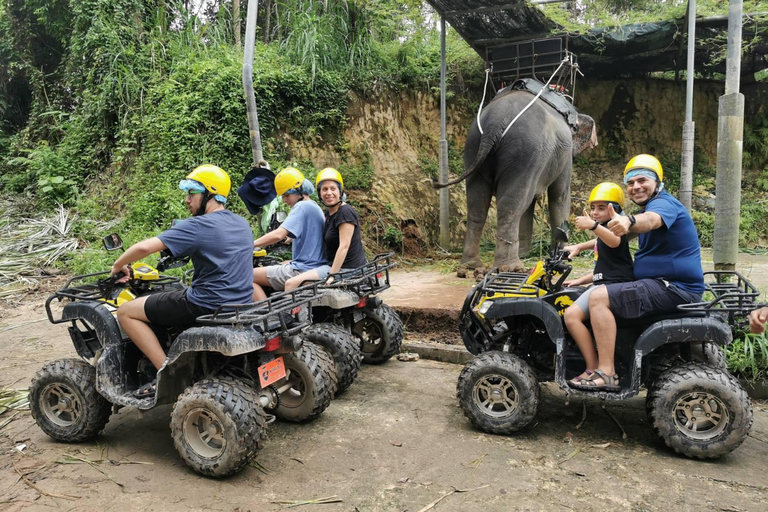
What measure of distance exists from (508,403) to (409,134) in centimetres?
926

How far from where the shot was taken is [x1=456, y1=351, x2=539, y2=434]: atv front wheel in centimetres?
389

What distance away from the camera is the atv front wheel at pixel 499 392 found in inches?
153

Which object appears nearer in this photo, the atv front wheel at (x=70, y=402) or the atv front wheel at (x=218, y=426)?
the atv front wheel at (x=218, y=426)

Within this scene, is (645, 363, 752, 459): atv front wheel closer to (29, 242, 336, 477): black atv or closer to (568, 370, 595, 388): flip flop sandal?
(568, 370, 595, 388): flip flop sandal

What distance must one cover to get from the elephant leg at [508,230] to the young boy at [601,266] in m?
3.45

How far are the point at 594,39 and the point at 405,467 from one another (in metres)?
10.9

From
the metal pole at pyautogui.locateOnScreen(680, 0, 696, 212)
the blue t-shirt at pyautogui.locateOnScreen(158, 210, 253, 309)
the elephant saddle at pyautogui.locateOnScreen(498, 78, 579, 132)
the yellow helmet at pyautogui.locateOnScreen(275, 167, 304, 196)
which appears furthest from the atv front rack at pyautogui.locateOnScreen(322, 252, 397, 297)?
the metal pole at pyautogui.locateOnScreen(680, 0, 696, 212)

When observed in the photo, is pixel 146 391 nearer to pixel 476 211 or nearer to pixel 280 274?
pixel 280 274

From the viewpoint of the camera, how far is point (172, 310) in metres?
3.64

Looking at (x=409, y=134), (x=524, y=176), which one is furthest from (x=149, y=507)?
(x=409, y=134)

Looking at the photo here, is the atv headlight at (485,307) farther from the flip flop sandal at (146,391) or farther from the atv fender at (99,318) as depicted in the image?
the atv fender at (99,318)

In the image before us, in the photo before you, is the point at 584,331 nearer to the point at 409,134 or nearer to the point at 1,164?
the point at 409,134

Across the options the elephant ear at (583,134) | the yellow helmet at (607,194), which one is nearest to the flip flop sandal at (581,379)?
the yellow helmet at (607,194)

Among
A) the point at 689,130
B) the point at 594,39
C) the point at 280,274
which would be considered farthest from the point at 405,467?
the point at 594,39
